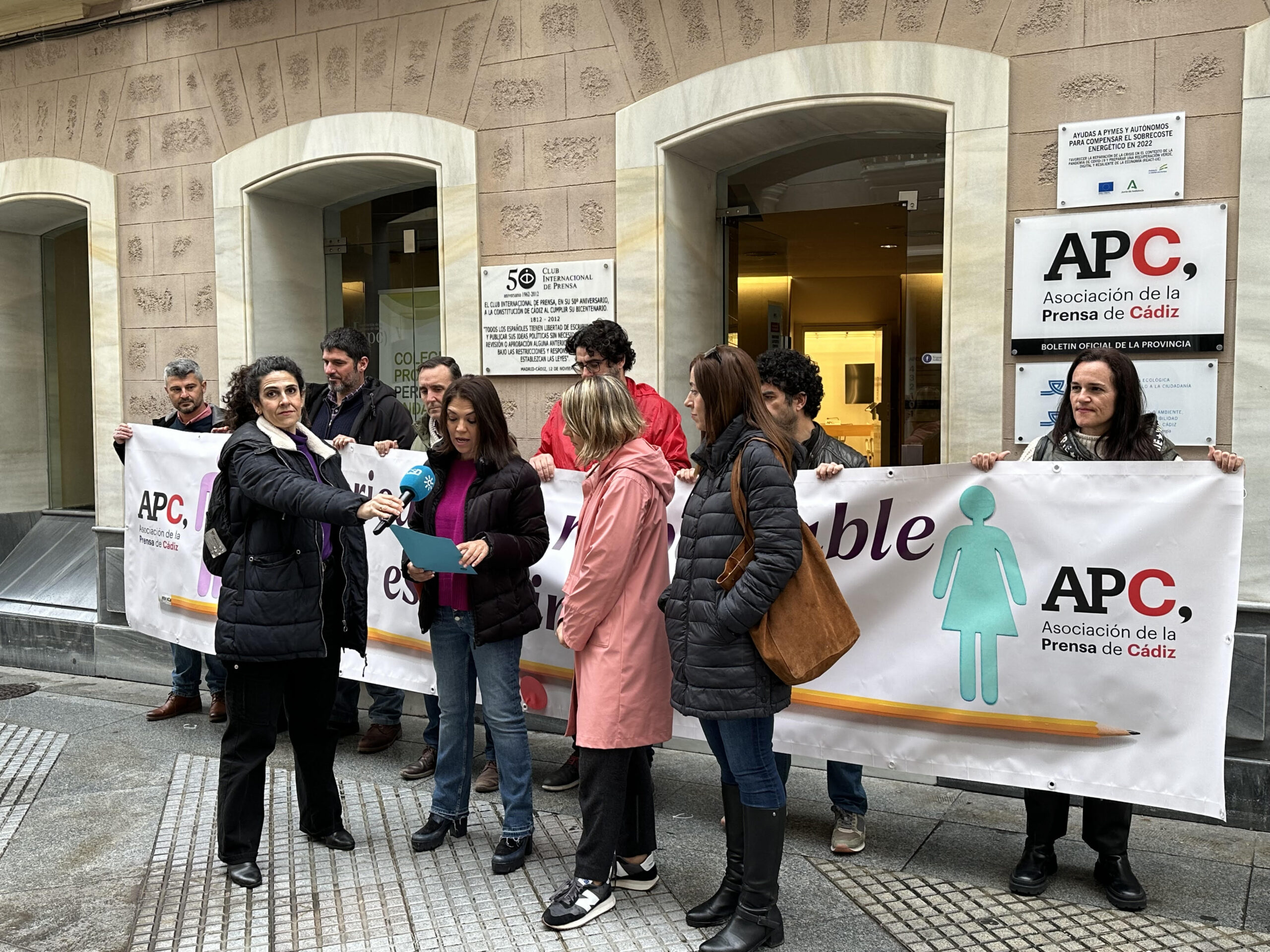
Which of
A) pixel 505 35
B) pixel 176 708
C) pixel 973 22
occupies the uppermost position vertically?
pixel 505 35

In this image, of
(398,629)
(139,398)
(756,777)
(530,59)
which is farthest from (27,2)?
(756,777)

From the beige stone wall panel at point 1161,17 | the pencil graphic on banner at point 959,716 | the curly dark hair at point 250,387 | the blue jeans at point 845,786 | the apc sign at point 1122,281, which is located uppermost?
Result: the beige stone wall panel at point 1161,17

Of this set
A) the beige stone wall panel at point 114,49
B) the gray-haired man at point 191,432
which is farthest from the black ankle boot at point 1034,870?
the beige stone wall panel at point 114,49

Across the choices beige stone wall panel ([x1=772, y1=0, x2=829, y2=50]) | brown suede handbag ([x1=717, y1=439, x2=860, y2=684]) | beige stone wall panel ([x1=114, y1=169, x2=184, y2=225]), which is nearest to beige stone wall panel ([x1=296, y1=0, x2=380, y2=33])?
beige stone wall panel ([x1=114, y1=169, x2=184, y2=225])

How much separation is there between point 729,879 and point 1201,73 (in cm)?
403

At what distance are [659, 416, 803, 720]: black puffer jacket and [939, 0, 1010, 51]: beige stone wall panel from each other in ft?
9.54

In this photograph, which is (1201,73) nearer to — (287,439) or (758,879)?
(758,879)

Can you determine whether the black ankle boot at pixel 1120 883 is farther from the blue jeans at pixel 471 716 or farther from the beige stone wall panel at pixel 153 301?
the beige stone wall panel at pixel 153 301

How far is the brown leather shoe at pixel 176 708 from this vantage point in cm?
684

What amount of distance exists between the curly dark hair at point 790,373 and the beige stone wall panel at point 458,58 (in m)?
3.34

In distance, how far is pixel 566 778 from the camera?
5418 millimetres

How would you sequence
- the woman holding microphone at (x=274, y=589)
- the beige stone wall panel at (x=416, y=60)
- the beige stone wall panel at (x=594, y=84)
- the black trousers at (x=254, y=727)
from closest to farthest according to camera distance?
the woman holding microphone at (x=274, y=589), the black trousers at (x=254, y=727), the beige stone wall panel at (x=594, y=84), the beige stone wall panel at (x=416, y=60)

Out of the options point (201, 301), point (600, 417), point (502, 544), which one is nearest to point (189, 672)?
point (201, 301)

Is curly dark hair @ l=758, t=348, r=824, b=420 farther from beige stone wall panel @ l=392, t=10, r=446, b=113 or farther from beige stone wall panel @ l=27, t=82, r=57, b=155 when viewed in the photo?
beige stone wall panel @ l=27, t=82, r=57, b=155
